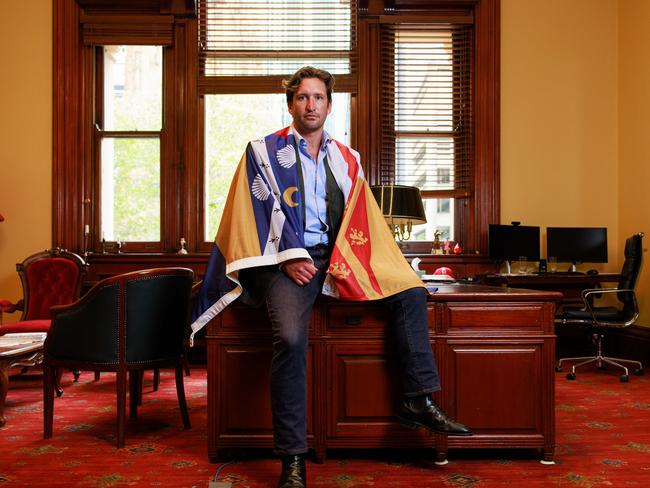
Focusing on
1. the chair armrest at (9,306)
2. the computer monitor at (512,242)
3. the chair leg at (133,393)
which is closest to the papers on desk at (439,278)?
the chair leg at (133,393)

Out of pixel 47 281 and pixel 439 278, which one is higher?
pixel 439 278

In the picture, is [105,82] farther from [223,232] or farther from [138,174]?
[223,232]

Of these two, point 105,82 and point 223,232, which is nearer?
point 223,232

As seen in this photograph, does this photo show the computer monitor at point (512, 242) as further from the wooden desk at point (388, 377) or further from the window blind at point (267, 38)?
the wooden desk at point (388, 377)

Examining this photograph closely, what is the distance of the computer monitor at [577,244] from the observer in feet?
19.3

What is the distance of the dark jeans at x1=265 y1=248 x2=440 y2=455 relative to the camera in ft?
8.13

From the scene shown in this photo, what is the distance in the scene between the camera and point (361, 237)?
2.75m

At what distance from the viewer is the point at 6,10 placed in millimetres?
5879

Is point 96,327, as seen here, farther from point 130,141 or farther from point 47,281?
point 130,141

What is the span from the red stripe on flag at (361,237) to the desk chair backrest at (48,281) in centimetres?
327

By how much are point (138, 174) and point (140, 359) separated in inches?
126

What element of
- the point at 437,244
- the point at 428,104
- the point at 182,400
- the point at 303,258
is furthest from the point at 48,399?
the point at 428,104

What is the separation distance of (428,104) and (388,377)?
397cm

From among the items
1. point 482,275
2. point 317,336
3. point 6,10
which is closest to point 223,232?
point 317,336
